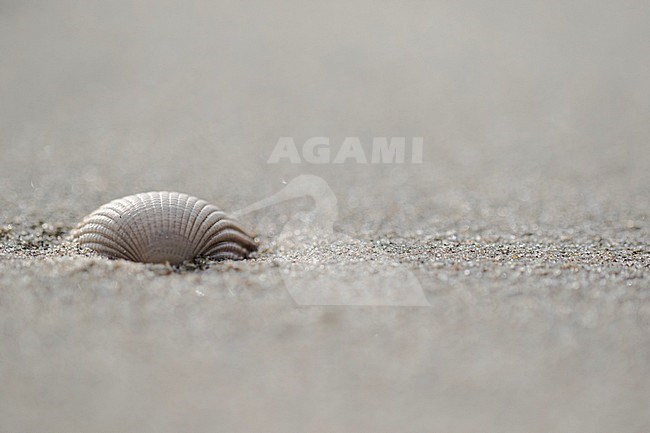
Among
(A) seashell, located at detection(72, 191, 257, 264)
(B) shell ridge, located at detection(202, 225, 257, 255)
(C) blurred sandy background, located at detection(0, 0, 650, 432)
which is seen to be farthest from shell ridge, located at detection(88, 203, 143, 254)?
(B) shell ridge, located at detection(202, 225, 257, 255)

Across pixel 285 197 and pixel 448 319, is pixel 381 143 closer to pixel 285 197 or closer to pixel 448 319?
pixel 285 197

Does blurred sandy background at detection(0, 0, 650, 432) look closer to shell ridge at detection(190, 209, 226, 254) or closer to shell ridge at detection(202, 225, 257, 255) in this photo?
shell ridge at detection(202, 225, 257, 255)

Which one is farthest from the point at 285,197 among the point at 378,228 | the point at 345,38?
the point at 345,38

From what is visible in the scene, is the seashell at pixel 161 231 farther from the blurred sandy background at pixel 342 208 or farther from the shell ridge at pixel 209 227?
the blurred sandy background at pixel 342 208

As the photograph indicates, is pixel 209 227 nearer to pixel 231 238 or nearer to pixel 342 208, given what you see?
pixel 231 238

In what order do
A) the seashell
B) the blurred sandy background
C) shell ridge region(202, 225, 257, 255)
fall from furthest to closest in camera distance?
shell ridge region(202, 225, 257, 255)
the seashell
the blurred sandy background

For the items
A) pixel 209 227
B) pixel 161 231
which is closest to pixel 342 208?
pixel 209 227
